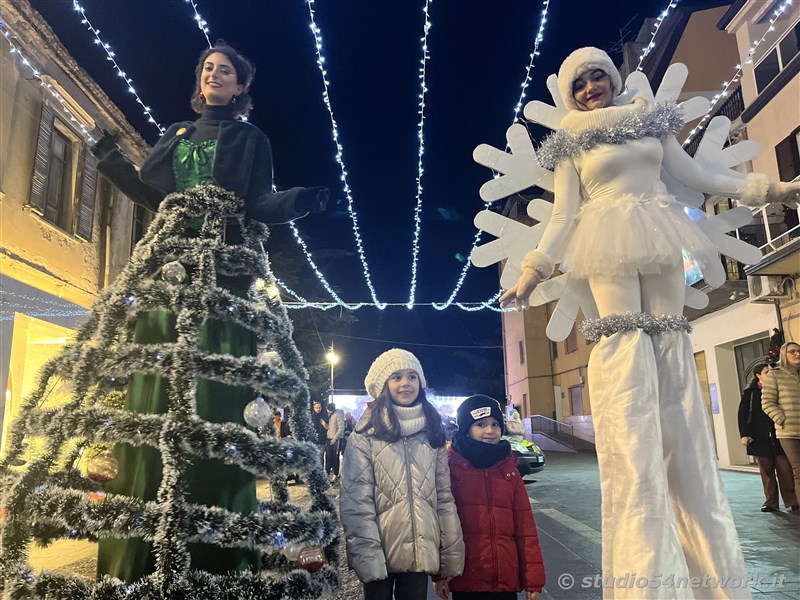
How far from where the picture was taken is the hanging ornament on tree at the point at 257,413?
6.29ft

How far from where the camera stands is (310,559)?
1825 mm

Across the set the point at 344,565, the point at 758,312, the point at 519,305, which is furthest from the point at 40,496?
the point at 758,312

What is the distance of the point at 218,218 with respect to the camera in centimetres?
212

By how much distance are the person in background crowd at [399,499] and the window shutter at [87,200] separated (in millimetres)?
8087

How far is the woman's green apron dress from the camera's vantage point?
1.71 metres

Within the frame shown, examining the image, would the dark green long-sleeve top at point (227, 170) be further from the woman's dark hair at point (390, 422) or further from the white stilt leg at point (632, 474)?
the white stilt leg at point (632, 474)

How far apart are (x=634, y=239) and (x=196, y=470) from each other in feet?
5.61

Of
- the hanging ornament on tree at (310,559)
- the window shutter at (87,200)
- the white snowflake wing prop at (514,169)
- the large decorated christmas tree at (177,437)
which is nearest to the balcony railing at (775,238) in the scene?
the white snowflake wing prop at (514,169)

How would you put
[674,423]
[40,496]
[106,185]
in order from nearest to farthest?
1. [40,496]
2. [674,423]
3. [106,185]

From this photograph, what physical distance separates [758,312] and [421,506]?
1096 centimetres

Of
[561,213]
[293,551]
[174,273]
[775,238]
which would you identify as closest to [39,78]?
[174,273]

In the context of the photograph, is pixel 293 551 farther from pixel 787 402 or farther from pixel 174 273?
pixel 787 402

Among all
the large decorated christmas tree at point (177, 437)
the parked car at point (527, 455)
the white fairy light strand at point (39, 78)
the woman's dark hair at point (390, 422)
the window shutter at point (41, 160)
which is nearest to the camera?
the large decorated christmas tree at point (177, 437)

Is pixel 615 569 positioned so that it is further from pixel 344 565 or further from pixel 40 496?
pixel 344 565
